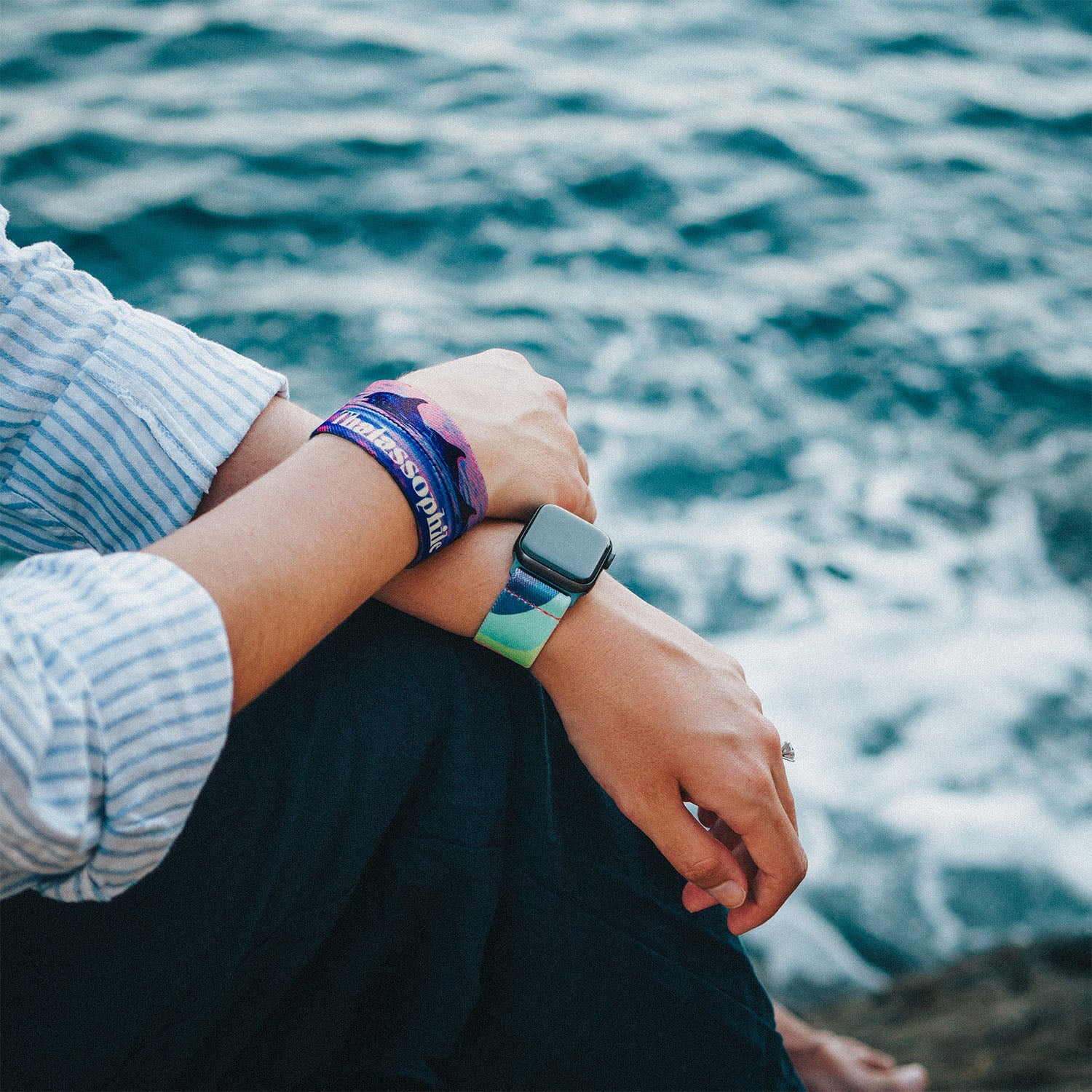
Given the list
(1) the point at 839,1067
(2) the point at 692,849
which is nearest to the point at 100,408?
(2) the point at 692,849

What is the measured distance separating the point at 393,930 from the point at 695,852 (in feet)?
1.17

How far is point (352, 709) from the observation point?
1078 mm

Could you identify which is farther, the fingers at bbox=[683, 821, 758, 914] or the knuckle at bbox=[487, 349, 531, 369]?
the knuckle at bbox=[487, 349, 531, 369]

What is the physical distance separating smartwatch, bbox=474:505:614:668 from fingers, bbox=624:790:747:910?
225mm

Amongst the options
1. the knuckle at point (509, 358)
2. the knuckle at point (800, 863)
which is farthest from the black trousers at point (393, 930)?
the knuckle at point (509, 358)

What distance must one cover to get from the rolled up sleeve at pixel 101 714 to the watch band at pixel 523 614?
0.34 metres

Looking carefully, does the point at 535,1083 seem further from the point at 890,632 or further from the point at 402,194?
the point at 402,194

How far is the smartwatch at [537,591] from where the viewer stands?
113cm

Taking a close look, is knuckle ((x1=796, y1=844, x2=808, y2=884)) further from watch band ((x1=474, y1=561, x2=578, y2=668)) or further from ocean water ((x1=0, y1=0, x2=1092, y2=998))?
ocean water ((x1=0, y1=0, x2=1092, y2=998))

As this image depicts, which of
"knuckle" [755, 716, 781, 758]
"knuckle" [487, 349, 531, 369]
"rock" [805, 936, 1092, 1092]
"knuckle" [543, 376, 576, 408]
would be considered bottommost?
"rock" [805, 936, 1092, 1092]

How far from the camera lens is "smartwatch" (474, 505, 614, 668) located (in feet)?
3.71

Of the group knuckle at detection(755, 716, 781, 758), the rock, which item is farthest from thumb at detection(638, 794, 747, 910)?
the rock

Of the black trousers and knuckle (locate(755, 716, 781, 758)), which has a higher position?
knuckle (locate(755, 716, 781, 758))

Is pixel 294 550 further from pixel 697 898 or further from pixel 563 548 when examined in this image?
pixel 697 898
